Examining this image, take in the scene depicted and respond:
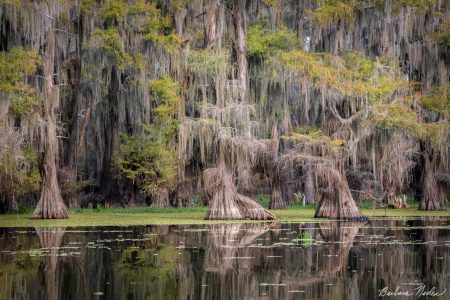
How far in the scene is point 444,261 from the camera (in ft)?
42.9

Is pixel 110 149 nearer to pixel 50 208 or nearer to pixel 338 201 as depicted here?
pixel 50 208

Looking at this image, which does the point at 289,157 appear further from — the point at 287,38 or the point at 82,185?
the point at 82,185

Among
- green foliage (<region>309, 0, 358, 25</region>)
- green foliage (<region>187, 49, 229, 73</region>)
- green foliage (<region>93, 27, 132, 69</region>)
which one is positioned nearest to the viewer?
green foliage (<region>187, 49, 229, 73</region>)

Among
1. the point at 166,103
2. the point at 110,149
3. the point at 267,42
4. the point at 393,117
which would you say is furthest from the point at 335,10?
the point at 110,149

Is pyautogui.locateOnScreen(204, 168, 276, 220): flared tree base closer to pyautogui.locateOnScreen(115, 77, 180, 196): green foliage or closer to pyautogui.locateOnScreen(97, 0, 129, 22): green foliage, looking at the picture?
pyautogui.locateOnScreen(115, 77, 180, 196): green foliage

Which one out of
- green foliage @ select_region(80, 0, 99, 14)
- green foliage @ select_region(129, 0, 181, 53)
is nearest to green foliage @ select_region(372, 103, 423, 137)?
green foliage @ select_region(129, 0, 181, 53)

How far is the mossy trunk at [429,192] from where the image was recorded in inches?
1396

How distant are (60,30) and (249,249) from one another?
15.4 metres

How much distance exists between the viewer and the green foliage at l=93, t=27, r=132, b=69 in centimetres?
2947

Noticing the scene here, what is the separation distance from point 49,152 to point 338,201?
8950mm

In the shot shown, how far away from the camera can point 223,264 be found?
12.7 meters

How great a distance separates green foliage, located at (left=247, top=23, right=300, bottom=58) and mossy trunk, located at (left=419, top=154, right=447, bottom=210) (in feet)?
29.1

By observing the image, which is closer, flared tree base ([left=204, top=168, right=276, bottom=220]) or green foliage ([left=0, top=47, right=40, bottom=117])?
green foliage ([left=0, top=47, right=40, bottom=117])

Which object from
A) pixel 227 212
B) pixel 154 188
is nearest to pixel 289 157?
pixel 227 212
